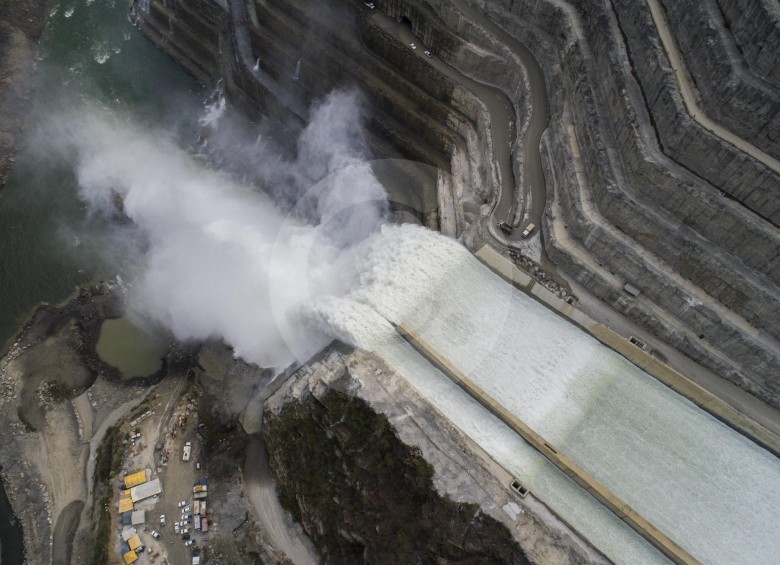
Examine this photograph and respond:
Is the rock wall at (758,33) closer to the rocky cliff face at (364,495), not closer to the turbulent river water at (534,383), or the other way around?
the turbulent river water at (534,383)

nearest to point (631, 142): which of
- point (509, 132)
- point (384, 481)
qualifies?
point (509, 132)

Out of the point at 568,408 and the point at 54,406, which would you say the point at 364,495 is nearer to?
the point at 568,408

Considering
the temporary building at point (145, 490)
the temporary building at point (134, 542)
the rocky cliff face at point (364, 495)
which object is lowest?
the temporary building at point (134, 542)

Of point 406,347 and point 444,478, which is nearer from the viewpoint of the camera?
point 444,478

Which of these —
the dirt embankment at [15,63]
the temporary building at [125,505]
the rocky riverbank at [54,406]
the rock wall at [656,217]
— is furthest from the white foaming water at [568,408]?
the dirt embankment at [15,63]

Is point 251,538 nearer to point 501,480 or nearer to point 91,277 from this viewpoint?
point 501,480

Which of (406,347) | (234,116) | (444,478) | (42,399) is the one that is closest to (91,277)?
(42,399)
